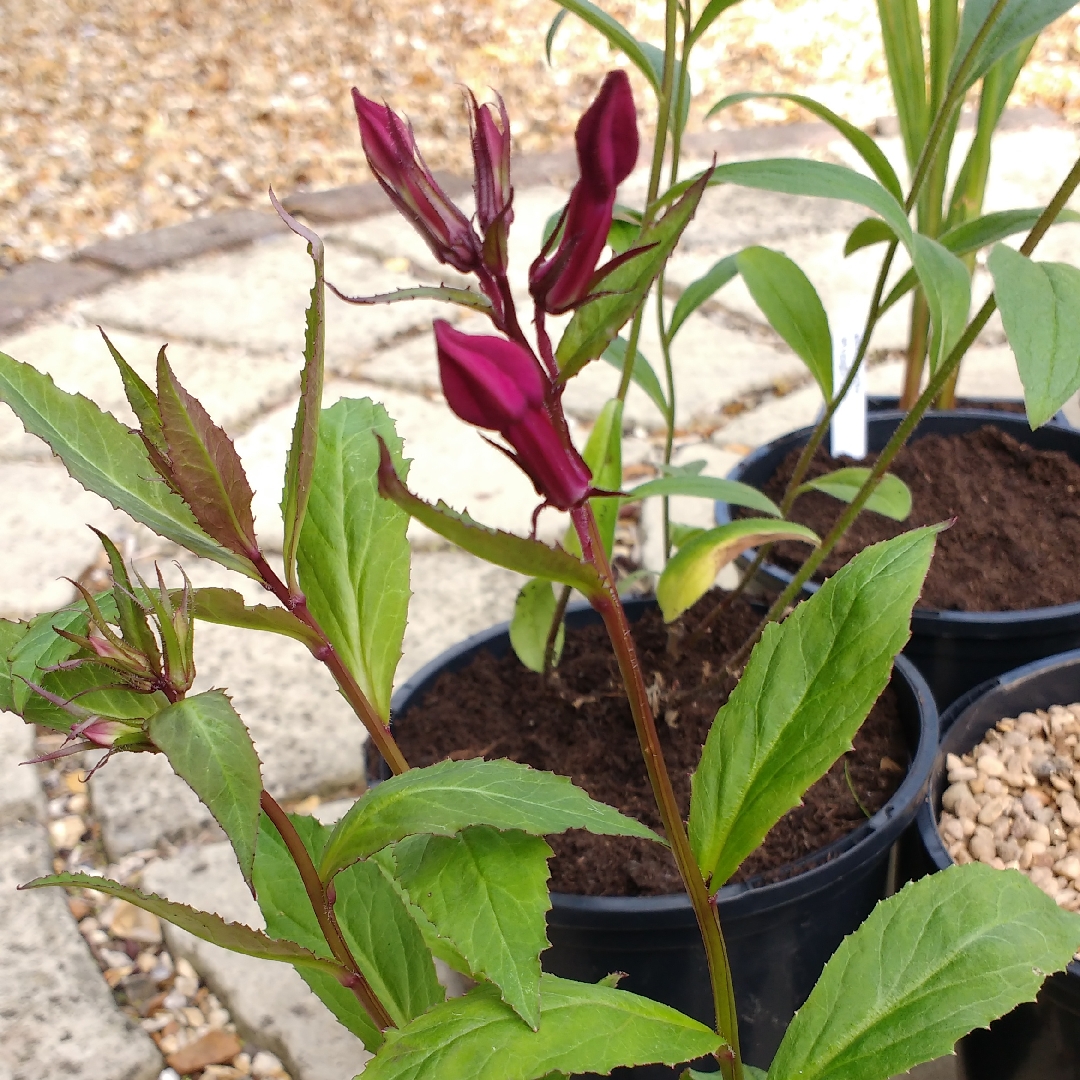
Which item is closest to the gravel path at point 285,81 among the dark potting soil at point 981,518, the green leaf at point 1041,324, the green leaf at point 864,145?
the dark potting soil at point 981,518

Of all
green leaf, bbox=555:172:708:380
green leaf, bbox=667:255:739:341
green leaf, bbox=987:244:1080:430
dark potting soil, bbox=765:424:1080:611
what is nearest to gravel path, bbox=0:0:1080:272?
dark potting soil, bbox=765:424:1080:611

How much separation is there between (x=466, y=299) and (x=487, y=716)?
73 centimetres

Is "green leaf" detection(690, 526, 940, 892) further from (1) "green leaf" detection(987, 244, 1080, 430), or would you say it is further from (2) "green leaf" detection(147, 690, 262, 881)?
(2) "green leaf" detection(147, 690, 262, 881)

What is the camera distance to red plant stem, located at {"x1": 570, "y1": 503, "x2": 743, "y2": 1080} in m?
0.51

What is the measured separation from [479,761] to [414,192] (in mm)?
278

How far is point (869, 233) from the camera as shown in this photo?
117cm

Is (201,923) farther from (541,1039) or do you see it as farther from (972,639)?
(972,639)

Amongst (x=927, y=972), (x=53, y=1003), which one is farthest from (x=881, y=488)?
(x=53, y=1003)

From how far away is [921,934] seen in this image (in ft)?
2.31

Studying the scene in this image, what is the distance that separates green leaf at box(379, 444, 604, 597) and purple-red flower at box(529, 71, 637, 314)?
104 mm

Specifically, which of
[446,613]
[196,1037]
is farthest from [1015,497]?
[196,1037]

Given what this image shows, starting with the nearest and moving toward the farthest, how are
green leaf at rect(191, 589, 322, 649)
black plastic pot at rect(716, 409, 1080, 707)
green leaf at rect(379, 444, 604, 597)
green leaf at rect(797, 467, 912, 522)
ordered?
green leaf at rect(379, 444, 604, 597) < green leaf at rect(191, 589, 322, 649) < green leaf at rect(797, 467, 912, 522) < black plastic pot at rect(716, 409, 1080, 707)

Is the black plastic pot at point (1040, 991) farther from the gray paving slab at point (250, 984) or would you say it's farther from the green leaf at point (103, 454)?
the green leaf at point (103, 454)

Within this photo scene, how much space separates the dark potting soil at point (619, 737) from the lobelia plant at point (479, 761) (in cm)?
23
